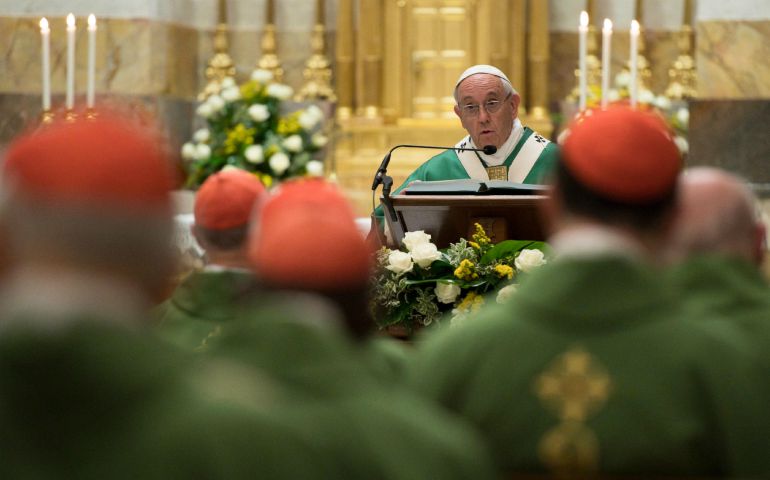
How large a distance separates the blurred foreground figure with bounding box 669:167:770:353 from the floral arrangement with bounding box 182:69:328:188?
6.72 meters

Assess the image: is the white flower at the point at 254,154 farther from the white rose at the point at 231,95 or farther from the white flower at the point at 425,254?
the white flower at the point at 425,254

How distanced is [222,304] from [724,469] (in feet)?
3.80

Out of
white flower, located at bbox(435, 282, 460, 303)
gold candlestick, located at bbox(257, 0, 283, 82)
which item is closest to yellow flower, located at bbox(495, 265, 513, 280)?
white flower, located at bbox(435, 282, 460, 303)

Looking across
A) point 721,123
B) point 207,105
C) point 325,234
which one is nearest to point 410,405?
point 325,234

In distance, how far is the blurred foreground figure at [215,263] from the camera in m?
3.06

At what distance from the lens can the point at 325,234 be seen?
77.5 inches

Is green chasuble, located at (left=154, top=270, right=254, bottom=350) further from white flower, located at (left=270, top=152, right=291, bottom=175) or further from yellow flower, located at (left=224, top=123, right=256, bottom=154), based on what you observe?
yellow flower, located at (left=224, top=123, right=256, bottom=154)

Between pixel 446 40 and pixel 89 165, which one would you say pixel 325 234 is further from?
pixel 446 40

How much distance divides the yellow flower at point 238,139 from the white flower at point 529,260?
497 centimetres

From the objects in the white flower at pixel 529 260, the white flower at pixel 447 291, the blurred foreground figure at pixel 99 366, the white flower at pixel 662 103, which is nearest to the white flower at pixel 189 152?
the white flower at pixel 662 103

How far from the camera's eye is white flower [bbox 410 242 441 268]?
4.94m

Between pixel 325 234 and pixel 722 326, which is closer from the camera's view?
pixel 325 234

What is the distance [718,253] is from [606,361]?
518 millimetres

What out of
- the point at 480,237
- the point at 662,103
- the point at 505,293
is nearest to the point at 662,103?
the point at 662,103
